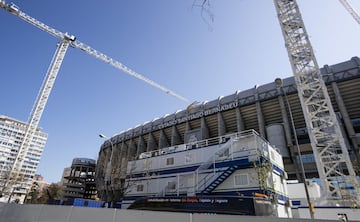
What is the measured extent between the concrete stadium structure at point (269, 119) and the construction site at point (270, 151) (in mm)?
199

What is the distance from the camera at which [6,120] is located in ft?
538

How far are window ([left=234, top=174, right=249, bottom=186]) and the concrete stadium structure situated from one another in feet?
65.1

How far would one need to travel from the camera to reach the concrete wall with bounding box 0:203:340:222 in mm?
6744

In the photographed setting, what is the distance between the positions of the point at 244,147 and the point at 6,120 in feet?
670

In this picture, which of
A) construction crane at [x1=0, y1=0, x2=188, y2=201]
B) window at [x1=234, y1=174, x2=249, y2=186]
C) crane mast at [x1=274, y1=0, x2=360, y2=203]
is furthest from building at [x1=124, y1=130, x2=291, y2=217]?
construction crane at [x1=0, y1=0, x2=188, y2=201]

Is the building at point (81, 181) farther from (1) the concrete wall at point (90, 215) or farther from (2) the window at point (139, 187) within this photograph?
(1) the concrete wall at point (90, 215)

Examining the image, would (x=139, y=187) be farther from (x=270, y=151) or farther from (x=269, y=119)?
(x=269, y=119)

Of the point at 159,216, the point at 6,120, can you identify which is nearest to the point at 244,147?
the point at 159,216

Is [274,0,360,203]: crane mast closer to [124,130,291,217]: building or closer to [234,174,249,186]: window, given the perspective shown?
[124,130,291,217]: building

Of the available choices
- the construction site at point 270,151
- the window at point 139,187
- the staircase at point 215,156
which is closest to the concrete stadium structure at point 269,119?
the construction site at point 270,151

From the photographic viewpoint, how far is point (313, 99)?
109 ft

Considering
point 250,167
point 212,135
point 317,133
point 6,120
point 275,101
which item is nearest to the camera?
point 250,167

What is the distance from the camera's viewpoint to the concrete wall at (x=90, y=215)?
6.74 m

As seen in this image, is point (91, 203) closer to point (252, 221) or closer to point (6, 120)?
point (252, 221)
